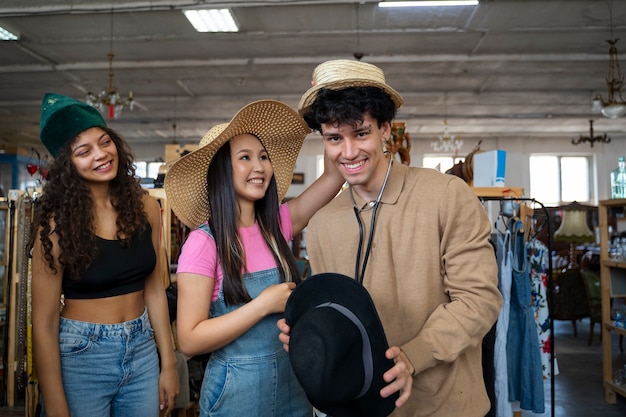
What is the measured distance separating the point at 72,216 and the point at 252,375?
777mm

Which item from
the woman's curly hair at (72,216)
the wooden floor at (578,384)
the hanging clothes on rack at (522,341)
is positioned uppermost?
the woman's curly hair at (72,216)

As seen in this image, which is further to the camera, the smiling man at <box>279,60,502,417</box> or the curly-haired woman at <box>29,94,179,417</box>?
the curly-haired woman at <box>29,94,179,417</box>

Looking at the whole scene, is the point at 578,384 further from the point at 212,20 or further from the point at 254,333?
the point at 212,20

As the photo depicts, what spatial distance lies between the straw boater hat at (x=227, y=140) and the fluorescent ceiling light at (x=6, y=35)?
6.47 metres

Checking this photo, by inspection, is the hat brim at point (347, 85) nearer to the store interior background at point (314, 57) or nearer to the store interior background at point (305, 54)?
the store interior background at point (314, 57)

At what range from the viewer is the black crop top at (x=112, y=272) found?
5.18 feet

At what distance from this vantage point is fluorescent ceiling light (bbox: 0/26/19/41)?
6547mm

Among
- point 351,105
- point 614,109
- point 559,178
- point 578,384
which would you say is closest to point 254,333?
point 351,105

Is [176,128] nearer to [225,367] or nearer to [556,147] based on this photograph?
[556,147]

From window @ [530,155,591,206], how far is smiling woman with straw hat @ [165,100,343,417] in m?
14.4

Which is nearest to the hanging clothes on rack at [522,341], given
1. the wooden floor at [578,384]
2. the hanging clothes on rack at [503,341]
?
the hanging clothes on rack at [503,341]

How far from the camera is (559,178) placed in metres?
14.4

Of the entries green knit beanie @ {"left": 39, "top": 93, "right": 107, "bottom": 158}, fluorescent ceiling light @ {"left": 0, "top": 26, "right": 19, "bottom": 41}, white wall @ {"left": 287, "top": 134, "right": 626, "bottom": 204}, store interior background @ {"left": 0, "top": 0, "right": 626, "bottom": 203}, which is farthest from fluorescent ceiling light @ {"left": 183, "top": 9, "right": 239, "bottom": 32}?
white wall @ {"left": 287, "top": 134, "right": 626, "bottom": 204}

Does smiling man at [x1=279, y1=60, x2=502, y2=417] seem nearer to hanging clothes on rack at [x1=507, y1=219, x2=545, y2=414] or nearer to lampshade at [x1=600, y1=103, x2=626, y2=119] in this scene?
hanging clothes on rack at [x1=507, y1=219, x2=545, y2=414]
